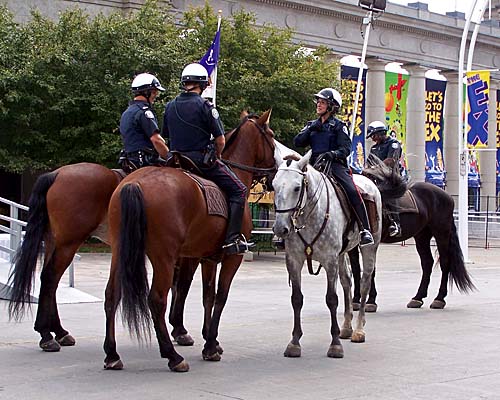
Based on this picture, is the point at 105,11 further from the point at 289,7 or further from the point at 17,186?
the point at 289,7

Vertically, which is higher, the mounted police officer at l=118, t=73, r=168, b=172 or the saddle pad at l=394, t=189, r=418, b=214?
the mounted police officer at l=118, t=73, r=168, b=172

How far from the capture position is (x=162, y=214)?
9.49 m

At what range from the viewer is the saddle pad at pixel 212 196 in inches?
399

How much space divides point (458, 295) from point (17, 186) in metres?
22.0

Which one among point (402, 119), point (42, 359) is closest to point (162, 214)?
point (42, 359)

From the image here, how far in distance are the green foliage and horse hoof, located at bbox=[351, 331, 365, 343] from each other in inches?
616

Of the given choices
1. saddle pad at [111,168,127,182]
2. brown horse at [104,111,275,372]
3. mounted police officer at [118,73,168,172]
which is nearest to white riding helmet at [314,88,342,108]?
mounted police officer at [118,73,168,172]

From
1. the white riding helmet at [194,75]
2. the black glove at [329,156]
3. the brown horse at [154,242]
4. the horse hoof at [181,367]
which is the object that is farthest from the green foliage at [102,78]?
the horse hoof at [181,367]

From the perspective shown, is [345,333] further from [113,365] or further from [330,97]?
[113,365]

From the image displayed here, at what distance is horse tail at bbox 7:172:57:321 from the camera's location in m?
10.8

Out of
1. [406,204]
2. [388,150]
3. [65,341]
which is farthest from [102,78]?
[65,341]

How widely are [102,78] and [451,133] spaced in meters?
29.0

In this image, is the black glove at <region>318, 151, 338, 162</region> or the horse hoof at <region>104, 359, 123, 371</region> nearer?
the horse hoof at <region>104, 359, 123, 371</region>

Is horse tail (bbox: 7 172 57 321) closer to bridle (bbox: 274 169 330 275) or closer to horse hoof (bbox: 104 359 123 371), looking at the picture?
horse hoof (bbox: 104 359 123 371)
